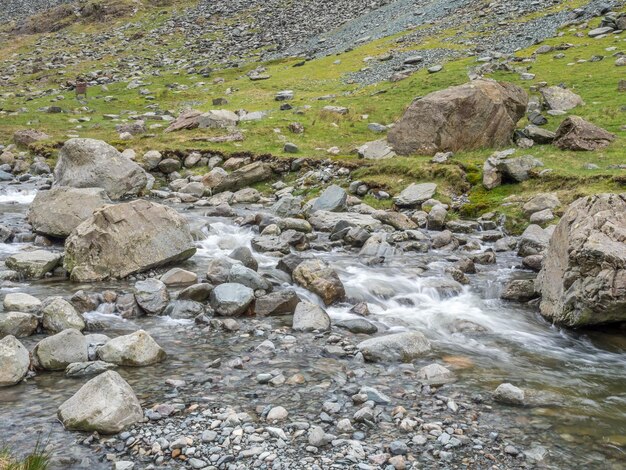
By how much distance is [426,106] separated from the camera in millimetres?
27031

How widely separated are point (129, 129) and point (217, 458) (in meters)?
33.4

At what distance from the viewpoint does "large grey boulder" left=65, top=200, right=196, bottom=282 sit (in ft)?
47.3

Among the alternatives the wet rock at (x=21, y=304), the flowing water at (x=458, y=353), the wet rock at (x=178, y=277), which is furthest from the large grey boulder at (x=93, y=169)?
the wet rock at (x=21, y=304)

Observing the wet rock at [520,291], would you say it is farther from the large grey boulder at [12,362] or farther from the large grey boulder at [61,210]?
the large grey boulder at [61,210]

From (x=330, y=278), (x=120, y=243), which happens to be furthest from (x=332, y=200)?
(x=120, y=243)

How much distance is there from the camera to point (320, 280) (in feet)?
45.5

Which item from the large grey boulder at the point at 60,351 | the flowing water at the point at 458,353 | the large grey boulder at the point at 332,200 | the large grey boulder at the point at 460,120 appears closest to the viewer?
the flowing water at the point at 458,353

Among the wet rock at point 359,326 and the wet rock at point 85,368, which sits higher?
the wet rock at point 85,368

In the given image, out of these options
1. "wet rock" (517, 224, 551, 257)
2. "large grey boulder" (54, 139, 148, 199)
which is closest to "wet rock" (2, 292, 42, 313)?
"large grey boulder" (54, 139, 148, 199)

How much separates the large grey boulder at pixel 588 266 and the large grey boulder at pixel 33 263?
1286 cm

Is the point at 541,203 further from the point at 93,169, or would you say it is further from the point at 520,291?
the point at 93,169

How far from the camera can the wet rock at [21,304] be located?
37.7 ft

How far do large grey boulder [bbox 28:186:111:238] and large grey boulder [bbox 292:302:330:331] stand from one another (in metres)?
8.89

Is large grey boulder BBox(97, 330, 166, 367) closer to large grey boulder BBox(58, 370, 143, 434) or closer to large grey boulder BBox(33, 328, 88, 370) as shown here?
large grey boulder BBox(33, 328, 88, 370)
